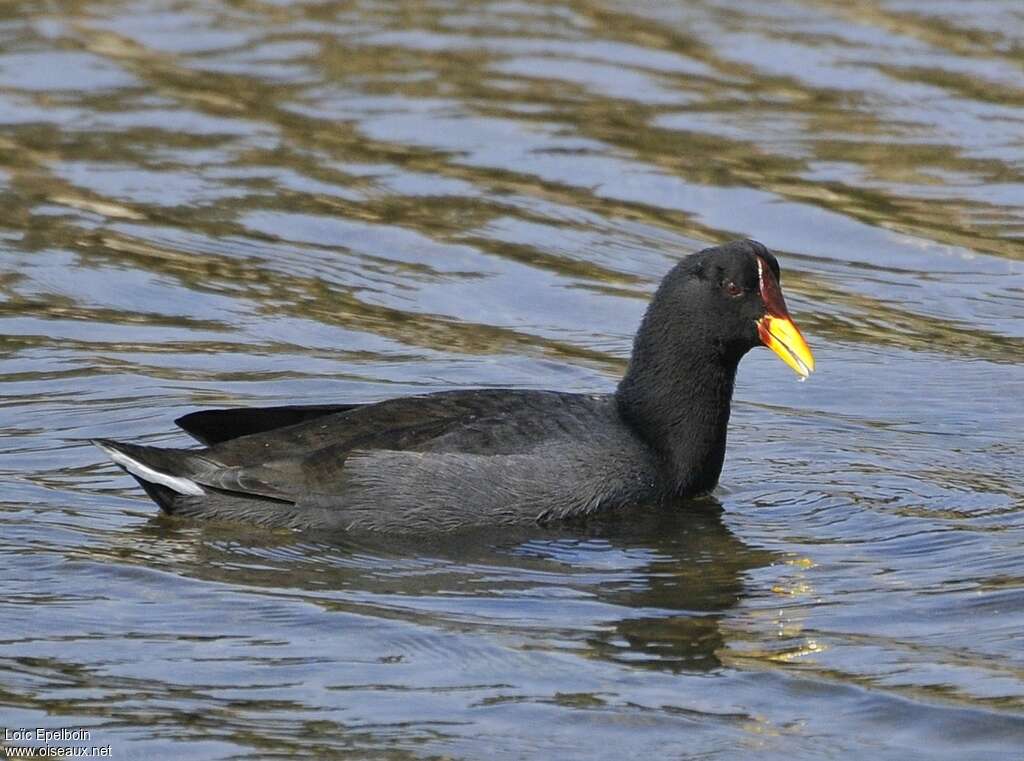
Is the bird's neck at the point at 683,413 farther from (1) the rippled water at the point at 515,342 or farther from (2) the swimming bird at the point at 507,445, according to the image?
(1) the rippled water at the point at 515,342

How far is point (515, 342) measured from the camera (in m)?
10.4

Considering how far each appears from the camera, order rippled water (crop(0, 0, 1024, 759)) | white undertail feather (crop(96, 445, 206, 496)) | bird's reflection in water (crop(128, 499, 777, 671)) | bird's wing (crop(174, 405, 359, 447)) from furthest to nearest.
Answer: bird's wing (crop(174, 405, 359, 447)) → white undertail feather (crop(96, 445, 206, 496)) → bird's reflection in water (crop(128, 499, 777, 671)) → rippled water (crop(0, 0, 1024, 759))

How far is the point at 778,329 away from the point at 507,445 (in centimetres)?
117

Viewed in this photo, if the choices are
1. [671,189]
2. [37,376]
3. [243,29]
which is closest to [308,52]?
[243,29]

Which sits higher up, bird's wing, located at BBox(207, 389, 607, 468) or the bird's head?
the bird's head

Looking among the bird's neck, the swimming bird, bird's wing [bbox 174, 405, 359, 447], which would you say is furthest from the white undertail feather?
the bird's neck

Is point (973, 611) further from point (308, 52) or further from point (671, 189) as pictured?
point (308, 52)

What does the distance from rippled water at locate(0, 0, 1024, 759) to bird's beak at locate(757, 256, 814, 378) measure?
0.57m

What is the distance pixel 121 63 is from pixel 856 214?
17.8 feet

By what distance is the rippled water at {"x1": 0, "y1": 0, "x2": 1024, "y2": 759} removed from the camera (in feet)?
20.8

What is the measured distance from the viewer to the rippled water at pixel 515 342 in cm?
633

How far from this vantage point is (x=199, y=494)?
795cm

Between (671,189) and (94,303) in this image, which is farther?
(671,189)

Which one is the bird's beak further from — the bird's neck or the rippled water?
the rippled water
